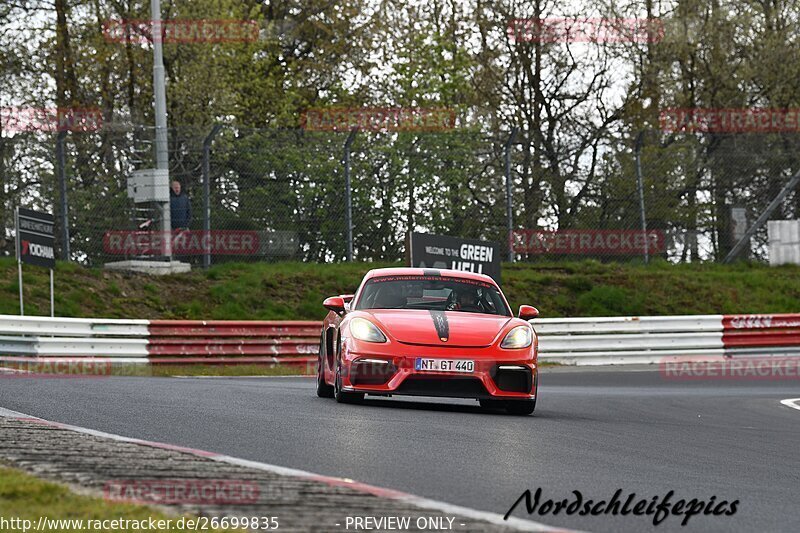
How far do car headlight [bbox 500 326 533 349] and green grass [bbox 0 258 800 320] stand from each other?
43.2 ft

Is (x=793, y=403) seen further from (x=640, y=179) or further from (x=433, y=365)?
(x=640, y=179)

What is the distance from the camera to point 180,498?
198 inches

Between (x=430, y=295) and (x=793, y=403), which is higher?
(x=430, y=295)

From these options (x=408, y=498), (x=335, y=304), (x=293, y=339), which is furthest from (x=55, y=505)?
(x=293, y=339)

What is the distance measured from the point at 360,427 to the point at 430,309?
329 centimetres

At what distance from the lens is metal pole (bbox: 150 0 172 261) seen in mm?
24656

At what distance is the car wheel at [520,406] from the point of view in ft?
37.9

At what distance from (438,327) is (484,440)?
2.77 metres

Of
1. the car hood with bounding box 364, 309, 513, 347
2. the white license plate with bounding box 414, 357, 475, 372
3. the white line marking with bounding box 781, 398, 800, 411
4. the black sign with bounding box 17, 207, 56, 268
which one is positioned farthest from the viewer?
the black sign with bounding box 17, 207, 56, 268


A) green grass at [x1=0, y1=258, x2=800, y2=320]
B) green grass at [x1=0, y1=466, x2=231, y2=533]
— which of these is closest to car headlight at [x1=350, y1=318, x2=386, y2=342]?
green grass at [x1=0, y1=466, x2=231, y2=533]

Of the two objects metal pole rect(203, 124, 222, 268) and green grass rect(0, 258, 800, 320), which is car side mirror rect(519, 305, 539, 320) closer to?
green grass rect(0, 258, 800, 320)

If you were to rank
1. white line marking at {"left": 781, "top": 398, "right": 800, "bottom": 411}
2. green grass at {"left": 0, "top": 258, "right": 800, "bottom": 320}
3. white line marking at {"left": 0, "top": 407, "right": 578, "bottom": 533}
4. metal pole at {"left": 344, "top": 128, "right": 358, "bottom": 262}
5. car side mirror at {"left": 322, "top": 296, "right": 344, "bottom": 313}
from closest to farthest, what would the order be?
white line marking at {"left": 0, "top": 407, "right": 578, "bottom": 533}
car side mirror at {"left": 322, "top": 296, "right": 344, "bottom": 313}
white line marking at {"left": 781, "top": 398, "right": 800, "bottom": 411}
green grass at {"left": 0, "top": 258, "right": 800, "bottom": 320}
metal pole at {"left": 344, "top": 128, "right": 358, "bottom": 262}

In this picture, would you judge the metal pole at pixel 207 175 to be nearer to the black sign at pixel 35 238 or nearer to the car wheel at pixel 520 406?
the black sign at pixel 35 238

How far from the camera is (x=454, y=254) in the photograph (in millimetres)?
20984
